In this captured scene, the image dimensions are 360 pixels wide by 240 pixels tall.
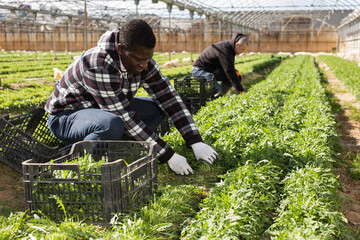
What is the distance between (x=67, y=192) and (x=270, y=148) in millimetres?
2167

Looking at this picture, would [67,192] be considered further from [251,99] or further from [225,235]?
[251,99]

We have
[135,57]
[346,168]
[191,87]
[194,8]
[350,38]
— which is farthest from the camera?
[350,38]

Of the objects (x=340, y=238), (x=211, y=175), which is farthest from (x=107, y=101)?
(x=340, y=238)

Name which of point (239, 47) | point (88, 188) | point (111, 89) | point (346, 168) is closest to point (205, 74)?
point (239, 47)

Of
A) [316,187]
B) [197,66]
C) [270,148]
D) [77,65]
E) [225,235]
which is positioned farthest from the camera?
A: [197,66]

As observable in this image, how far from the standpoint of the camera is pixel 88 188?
9.13 feet

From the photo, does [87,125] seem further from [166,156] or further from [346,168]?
[346,168]

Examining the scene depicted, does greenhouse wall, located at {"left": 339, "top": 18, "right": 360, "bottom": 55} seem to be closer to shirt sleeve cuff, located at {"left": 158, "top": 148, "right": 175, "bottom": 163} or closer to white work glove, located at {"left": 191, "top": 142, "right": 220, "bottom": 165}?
white work glove, located at {"left": 191, "top": 142, "right": 220, "bottom": 165}

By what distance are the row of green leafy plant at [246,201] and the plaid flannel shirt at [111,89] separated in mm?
416

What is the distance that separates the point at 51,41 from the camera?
183 ft

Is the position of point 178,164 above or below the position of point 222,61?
below

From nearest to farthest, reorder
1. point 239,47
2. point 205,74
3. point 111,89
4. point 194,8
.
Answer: point 111,89, point 239,47, point 205,74, point 194,8

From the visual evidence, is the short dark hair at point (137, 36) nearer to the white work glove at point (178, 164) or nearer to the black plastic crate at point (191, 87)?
the white work glove at point (178, 164)

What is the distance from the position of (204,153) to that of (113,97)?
1050 mm
